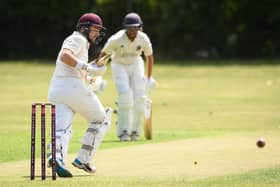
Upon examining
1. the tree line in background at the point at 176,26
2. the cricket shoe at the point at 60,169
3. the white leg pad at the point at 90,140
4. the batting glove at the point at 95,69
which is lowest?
the tree line in background at the point at 176,26

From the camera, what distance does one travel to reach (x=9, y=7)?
1902 inches

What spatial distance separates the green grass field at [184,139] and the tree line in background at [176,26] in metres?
16.2

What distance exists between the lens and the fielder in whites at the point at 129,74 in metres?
15.0

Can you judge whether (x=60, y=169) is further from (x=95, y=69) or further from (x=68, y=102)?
(x=95, y=69)

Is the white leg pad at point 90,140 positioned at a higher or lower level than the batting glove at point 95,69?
lower

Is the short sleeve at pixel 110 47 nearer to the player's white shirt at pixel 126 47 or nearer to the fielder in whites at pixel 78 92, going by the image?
the player's white shirt at pixel 126 47

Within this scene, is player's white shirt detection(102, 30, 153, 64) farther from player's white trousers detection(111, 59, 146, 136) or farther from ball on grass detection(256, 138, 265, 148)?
ball on grass detection(256, 138, 265, 148)

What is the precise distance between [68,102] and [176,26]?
37.0 m

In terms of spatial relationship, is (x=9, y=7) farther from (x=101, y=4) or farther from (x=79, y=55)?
(x=79, y=55)

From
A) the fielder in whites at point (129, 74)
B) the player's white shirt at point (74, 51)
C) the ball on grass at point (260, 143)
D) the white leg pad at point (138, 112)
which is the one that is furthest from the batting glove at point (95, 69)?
the white leg pad at point (138, 112)

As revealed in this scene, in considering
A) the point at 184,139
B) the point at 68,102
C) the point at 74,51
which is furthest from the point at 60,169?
the point at 184,139

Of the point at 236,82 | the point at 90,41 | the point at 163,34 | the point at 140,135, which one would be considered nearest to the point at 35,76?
the point at 236,82

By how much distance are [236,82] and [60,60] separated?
19729 millimetres

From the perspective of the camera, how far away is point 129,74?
49.8ft
